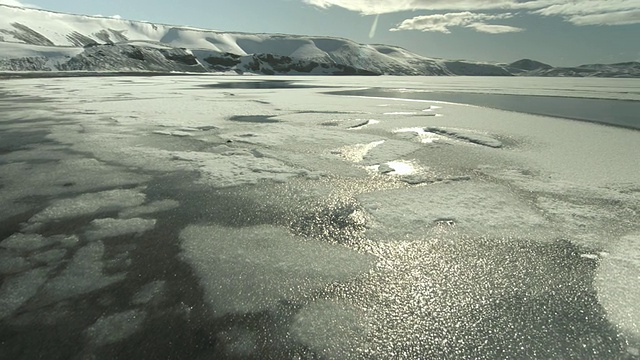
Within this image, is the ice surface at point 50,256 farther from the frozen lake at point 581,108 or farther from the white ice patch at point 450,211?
the frozen lake at point 581,108

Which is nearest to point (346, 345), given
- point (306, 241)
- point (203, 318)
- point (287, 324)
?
point (287, 324)

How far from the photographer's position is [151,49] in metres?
94.9

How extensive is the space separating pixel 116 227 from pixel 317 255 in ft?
5.31

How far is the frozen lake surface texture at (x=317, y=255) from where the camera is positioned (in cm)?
163

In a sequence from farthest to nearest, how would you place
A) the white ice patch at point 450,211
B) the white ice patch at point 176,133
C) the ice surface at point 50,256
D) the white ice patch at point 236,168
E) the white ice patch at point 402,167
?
the white ice patch at point 176,133 → the white ice patch at point 402,167 → the white ice patch at point 236,168 → the white ice patch at point 450,211 → the ice surface at point 50,256

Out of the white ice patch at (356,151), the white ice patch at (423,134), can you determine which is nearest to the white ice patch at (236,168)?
the white ice patch at (356,151)

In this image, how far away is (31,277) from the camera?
205 cm

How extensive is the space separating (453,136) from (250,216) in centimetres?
478

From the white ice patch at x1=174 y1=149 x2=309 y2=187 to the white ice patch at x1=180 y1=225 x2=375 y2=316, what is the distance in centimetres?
121

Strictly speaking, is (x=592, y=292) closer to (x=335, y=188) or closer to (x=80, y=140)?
(x=335, y=188)

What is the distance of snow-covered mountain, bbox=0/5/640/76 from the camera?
64688 millimetres

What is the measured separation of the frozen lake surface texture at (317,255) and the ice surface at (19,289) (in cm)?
1

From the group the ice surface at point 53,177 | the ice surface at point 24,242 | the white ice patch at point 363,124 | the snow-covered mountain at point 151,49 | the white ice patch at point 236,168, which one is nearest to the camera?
the ice surface at point 24,242

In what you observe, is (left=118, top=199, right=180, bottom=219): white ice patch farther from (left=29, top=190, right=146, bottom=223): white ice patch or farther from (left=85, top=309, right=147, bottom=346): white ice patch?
(left=85, top=309, right=147, bottom=346): white ice patch
